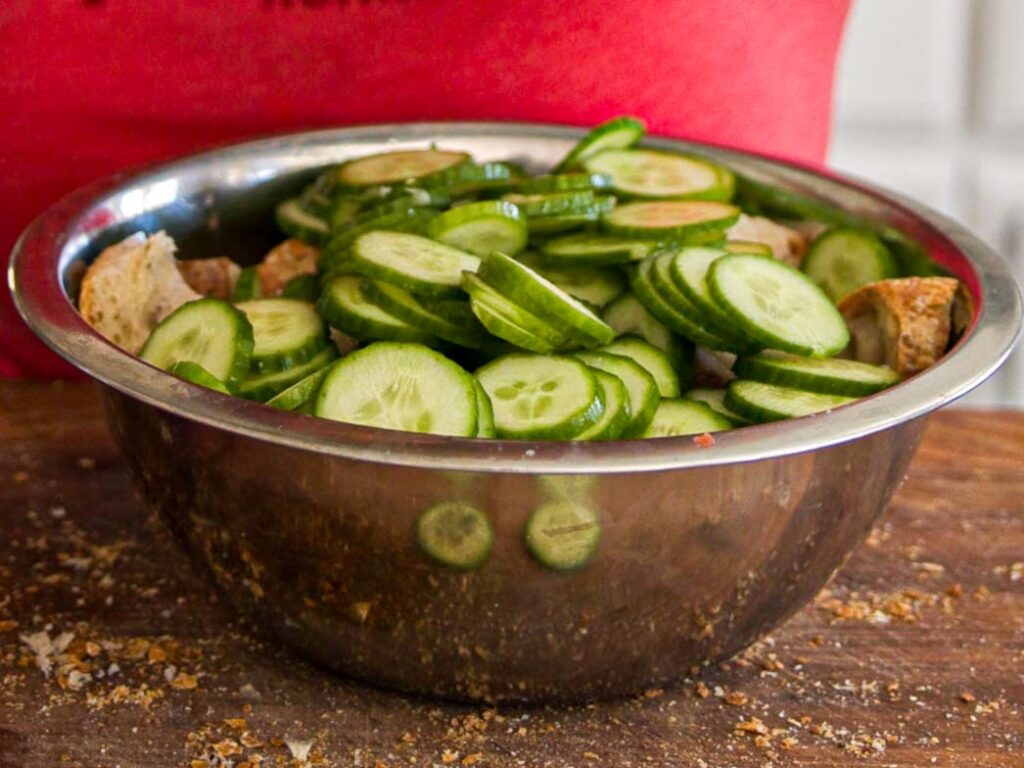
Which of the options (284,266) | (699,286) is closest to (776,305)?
(699,286)

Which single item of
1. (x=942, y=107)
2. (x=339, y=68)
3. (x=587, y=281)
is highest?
(x=339, y=68)

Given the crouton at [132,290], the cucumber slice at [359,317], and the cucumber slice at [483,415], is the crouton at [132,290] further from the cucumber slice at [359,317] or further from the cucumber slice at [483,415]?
the cucumber slice at [483,415]

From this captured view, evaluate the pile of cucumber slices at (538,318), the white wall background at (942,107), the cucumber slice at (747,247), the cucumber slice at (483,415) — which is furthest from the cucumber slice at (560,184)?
the white wall background at (942,107)

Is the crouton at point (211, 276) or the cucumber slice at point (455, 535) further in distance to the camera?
the crouton at point (211, 276)

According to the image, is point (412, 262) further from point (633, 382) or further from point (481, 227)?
point (633, 382)

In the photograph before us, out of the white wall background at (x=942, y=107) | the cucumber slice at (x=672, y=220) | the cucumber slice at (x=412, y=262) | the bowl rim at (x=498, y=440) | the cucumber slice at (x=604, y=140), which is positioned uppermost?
the cucumber slice at (x=604, y=140)

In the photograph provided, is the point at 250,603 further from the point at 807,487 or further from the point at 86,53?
the point at 86,53

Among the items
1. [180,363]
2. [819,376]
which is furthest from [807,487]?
[180,363]
